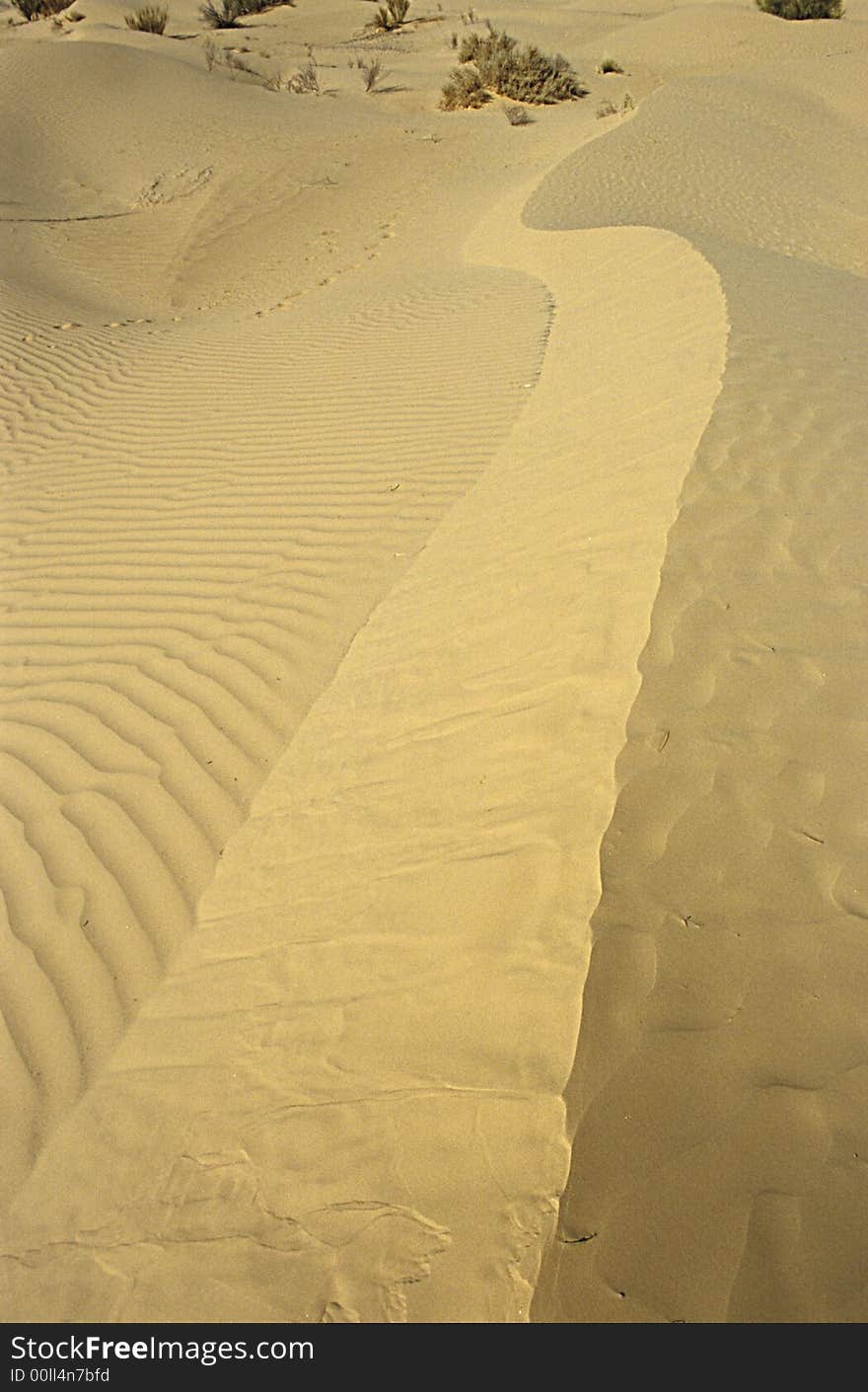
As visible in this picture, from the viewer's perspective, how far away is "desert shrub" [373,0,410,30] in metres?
26.4

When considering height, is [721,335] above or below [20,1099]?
above

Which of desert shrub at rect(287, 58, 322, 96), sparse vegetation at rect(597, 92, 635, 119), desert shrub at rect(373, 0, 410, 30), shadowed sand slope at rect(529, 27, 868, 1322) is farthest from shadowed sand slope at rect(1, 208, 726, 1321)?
desert shrub at rect(373, 0, 410, 30)

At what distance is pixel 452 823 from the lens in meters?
3.22

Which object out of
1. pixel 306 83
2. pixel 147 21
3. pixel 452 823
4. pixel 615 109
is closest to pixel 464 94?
pixel 615 109

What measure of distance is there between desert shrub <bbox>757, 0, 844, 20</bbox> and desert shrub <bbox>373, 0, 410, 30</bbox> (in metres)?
9.75

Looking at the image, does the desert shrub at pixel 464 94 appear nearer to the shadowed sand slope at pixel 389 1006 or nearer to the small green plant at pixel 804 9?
the small green plant at pixel 804 9

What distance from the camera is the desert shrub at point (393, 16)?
86.5 feet

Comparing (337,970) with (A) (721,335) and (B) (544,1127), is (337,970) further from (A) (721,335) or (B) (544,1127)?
(A) (721,335)

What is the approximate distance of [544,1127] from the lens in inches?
87.7

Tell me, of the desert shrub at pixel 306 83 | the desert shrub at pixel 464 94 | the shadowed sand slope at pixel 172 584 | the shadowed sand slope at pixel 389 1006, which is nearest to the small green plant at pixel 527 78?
the desert shrub at pixel 464 94

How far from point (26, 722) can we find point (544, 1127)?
305 centimetres

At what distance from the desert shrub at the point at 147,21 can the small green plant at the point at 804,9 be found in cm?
1544

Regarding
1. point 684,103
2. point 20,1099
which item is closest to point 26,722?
point 20,1099

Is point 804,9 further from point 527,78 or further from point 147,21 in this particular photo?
point 147,21
